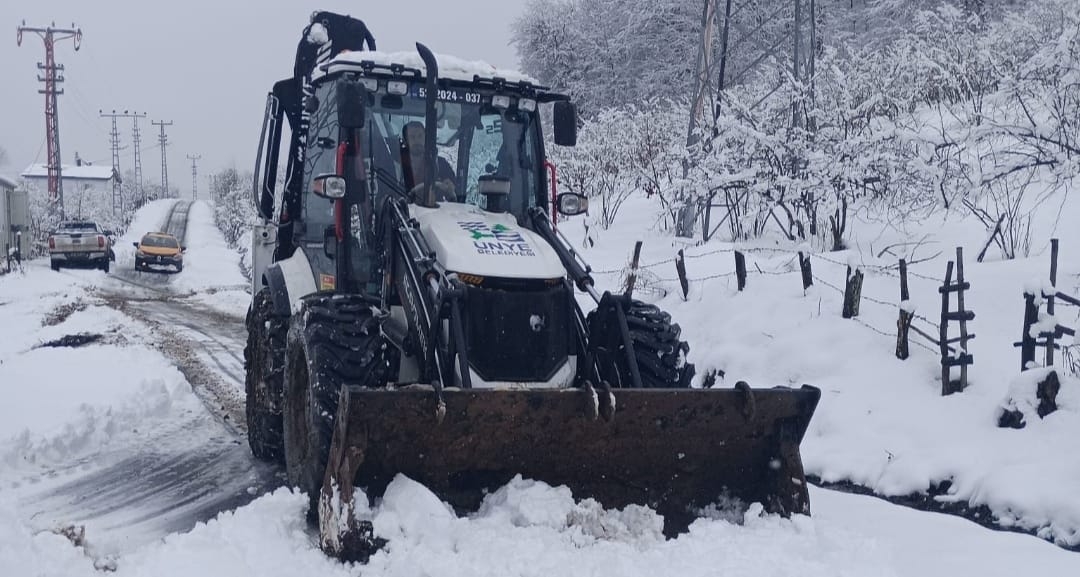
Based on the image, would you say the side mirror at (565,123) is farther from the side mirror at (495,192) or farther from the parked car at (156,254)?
the parked car at (156,254)

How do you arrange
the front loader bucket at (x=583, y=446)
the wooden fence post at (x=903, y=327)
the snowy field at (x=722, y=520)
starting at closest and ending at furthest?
1. the snowy field at (x=722, y=520)
2. the front loader bucket at (x=583, y=446)
3. the wooden fence post at (x=903, y=327)

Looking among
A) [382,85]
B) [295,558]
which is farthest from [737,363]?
[295,558]

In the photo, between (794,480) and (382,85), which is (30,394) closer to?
(382,85)

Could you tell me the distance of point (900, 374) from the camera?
26.0 feet

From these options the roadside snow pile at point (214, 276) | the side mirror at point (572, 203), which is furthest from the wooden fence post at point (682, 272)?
the roadside snow pile at point (214, 276)

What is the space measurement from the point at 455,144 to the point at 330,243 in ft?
3.54

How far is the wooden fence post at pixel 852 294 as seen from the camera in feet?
29.0

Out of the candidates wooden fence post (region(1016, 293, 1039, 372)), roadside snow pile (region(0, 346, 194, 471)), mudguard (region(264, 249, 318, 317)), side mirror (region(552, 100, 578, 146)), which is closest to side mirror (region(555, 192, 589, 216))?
side mirror (region(552, 100, 578, 146))

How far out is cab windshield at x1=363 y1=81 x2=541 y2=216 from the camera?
6109 mm

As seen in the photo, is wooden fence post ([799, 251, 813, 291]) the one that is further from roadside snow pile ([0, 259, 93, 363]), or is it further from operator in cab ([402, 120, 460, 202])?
roadside snow pile ([0, 259, 93, 363])

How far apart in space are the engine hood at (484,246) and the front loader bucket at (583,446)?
86 centimetres

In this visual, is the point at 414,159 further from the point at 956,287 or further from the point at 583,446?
the point at 956,287

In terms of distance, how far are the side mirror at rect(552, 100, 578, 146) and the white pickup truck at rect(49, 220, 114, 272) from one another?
28828 millimetres

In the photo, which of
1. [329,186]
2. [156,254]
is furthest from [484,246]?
[156,254]
